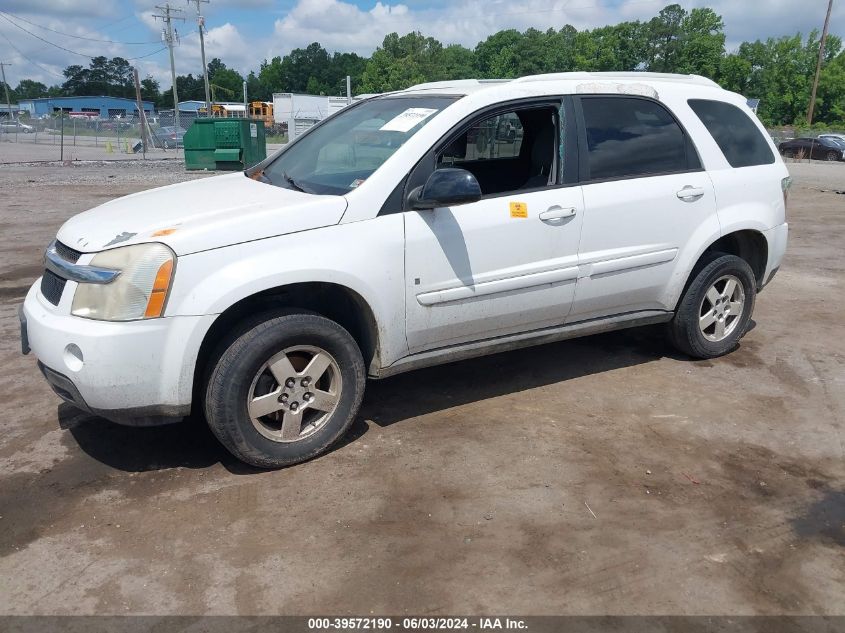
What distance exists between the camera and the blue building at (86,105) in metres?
103

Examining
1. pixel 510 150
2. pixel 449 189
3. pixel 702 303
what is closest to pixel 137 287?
pixel 449 189

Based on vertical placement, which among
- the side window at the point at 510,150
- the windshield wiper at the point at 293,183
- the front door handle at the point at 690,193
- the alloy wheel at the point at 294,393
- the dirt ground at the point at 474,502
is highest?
the side window at the point at 510,150

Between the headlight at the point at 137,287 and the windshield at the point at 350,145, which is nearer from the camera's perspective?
the headlight at the point at 137,287

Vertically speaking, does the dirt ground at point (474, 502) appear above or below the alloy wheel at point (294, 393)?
below

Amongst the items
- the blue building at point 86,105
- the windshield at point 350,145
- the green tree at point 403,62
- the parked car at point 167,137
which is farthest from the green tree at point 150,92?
the windshield at point 350,145

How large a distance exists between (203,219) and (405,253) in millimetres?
1015

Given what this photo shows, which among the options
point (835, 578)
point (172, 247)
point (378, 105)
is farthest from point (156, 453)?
point (835, 578)

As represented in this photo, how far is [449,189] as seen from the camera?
3.71 m

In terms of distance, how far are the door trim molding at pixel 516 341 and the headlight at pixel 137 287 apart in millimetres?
1233

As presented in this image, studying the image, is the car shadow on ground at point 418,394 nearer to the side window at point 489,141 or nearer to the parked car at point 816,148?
the side window at point 489,141

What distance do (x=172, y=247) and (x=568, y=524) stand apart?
218cm

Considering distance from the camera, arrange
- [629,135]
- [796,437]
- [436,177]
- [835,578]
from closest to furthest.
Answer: [835,578]
[436,177]
[796,437]
[629,135]

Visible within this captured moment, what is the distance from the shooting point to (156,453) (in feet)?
12.9

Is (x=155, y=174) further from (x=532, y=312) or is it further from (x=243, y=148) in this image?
(x=532, y=312)
